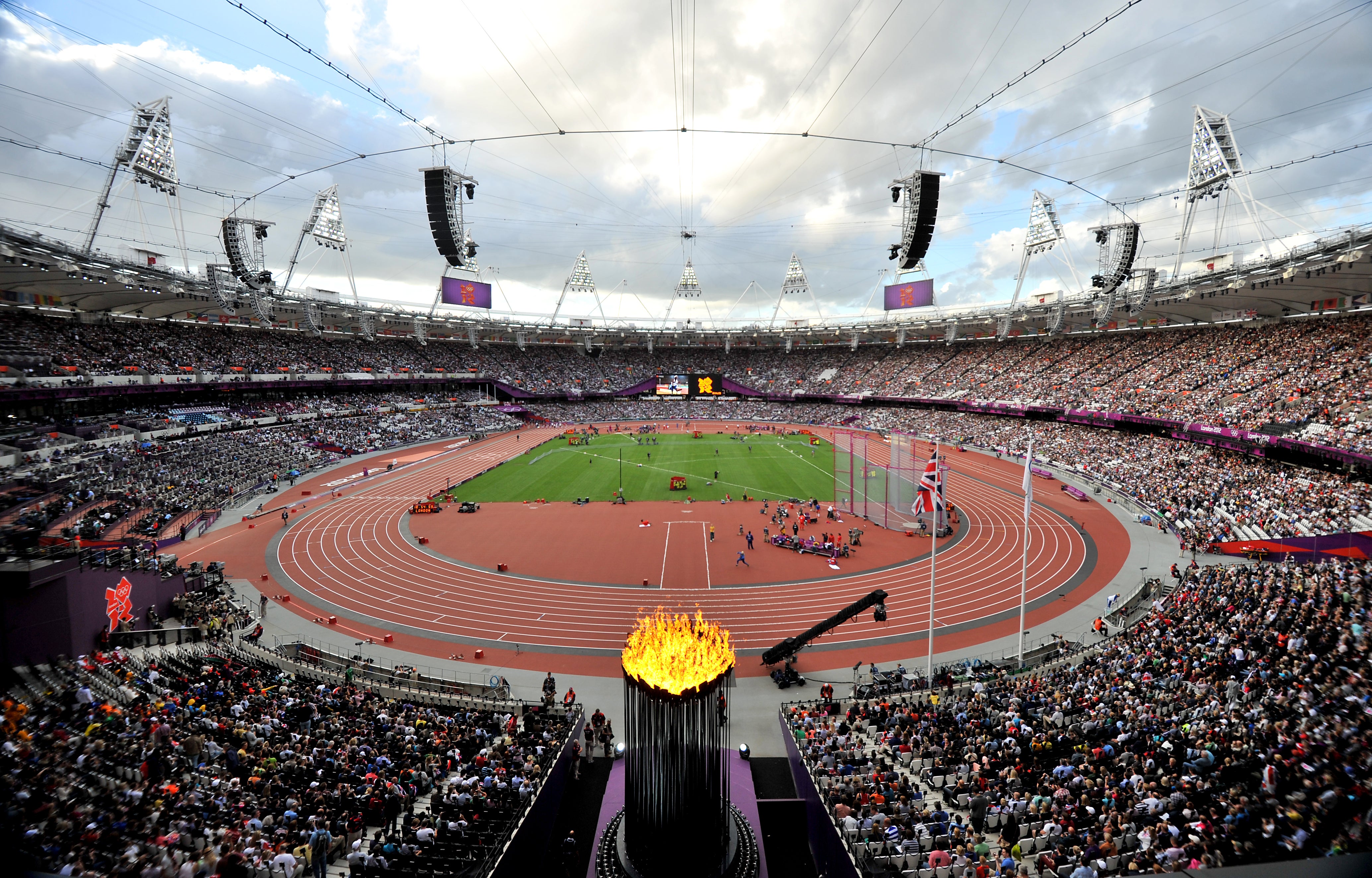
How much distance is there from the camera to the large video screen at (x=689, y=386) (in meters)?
99.0

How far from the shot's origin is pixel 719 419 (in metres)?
88.9

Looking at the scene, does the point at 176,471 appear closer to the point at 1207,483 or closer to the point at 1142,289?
the point at 1207,483

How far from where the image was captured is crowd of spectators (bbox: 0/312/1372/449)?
36.0m

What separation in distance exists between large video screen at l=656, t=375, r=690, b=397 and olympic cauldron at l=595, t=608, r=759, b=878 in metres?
90.8

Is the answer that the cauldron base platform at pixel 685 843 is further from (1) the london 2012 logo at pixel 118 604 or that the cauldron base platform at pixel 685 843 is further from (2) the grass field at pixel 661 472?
(2) the grass field at pixel 661 472

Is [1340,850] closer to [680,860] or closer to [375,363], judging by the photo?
[680,860]

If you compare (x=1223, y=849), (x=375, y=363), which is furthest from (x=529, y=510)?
(x=375, y=363)

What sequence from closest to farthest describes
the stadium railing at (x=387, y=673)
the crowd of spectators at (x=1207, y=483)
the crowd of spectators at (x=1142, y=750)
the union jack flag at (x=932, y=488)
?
the crowd of spectators at (x=1142, y=750) → the stadium railing at (x=387, y=673) → the union jack flag at (x=932, y=488) → the crowd of spectators at (x=1207, y=483)

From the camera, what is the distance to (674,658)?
8453 mm

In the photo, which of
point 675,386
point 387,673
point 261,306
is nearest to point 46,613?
point 387,673

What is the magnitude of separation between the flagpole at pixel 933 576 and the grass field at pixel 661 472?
1492 centimetres

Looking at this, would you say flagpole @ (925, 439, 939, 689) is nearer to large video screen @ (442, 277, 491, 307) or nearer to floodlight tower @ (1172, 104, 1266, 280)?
floodlight tower @ (1172, 104, 1266, 280)

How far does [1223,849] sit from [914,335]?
292ft

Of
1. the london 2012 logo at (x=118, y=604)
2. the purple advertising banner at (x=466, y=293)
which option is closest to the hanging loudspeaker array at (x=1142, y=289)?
the london 2012 logo at (x=118, y=604)
